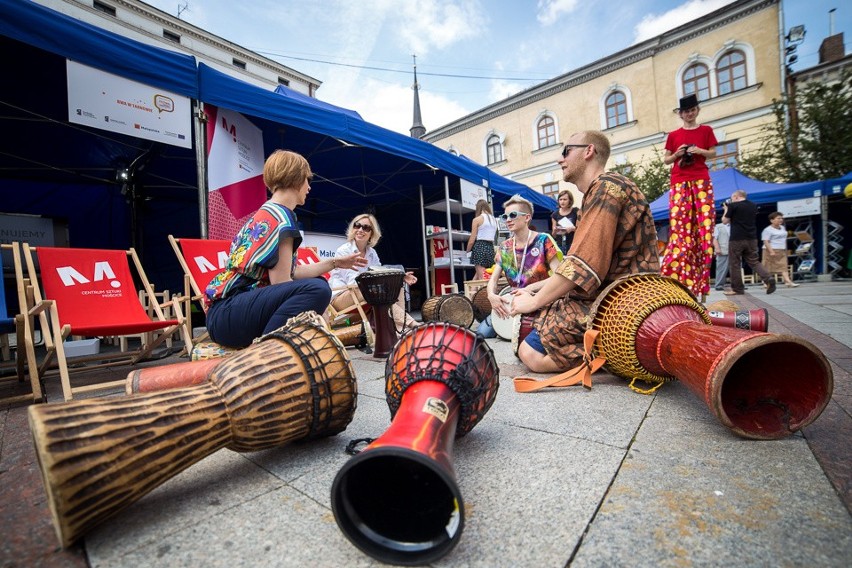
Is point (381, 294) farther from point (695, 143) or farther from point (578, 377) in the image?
point (695, 143)

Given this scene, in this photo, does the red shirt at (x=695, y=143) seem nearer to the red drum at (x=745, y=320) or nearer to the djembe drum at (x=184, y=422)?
the red drum at (x=745, y=320)

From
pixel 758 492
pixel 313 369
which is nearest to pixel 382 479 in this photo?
pixel 313 369

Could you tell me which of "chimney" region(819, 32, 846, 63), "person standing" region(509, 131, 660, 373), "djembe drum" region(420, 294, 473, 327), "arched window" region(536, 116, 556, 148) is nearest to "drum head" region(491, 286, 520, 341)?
"djembe drum" region(420, 294, 473, 327)

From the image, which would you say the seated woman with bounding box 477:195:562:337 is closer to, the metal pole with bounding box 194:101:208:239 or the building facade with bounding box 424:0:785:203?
the metal pole with bounding box 194:101:208:239

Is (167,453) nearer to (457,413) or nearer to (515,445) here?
(457,413)

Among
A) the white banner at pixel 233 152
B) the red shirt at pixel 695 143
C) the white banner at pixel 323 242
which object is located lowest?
the white banner at pixel 323 242

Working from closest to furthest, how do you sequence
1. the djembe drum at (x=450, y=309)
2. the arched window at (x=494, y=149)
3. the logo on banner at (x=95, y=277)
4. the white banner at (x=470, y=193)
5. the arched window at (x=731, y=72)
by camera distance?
the logo on banner at (x=95, y=277), the djembe drum at (x=450, y=309), the white banner at (x=470, y=193), the arched window at (x=731, y=72), the arched window at (x=494, y=149)

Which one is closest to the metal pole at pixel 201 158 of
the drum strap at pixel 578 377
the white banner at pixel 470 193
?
the drum strap at pixel 578 377

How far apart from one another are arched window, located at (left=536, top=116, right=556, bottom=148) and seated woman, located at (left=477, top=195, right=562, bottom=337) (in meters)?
22.4

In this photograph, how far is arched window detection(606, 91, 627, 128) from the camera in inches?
843

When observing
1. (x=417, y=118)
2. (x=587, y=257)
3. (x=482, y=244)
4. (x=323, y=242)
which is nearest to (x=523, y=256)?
(x=587, y=257)

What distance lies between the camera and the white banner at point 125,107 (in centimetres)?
315

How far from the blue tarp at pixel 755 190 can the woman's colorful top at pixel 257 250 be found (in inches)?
440

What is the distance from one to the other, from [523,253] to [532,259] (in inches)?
5.1
